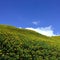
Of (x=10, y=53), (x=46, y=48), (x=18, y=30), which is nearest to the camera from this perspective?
(x=10, y=53)

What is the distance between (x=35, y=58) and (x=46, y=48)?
2296mm

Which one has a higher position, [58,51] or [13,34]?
[13,34]

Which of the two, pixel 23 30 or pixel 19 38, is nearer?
pixel 19 38

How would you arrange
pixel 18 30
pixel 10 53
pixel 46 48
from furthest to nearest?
pixel 18 30, pixel 46 48, pixel 10 53

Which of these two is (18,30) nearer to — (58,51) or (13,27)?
(13,27)

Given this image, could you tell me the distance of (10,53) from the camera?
28.0 metres

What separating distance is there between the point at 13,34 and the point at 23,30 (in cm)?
396

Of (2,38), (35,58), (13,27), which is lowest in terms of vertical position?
(35,58)

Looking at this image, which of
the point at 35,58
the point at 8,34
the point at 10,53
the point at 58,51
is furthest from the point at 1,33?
the point at 58,51

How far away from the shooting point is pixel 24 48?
28797 mm

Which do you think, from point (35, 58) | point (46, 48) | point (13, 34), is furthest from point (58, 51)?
point (13, 34)

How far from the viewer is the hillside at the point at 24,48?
92.5 feet

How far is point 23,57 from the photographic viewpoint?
92.5 feet

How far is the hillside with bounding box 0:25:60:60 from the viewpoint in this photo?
92.5 ft
